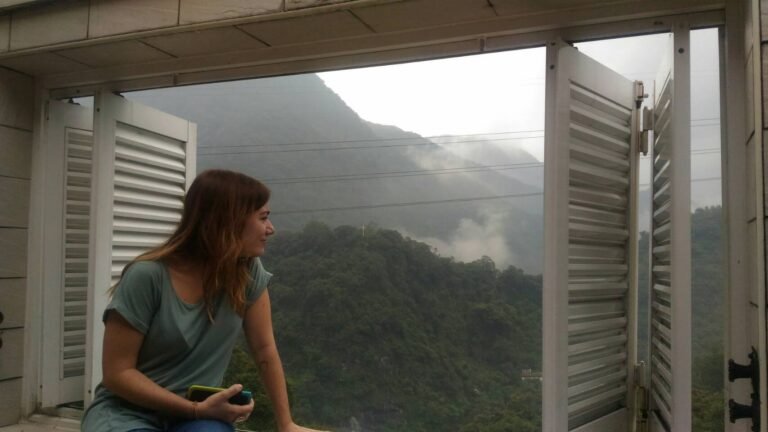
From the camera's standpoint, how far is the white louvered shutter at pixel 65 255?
2.39 m

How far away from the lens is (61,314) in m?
2.42

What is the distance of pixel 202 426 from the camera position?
3.72ft

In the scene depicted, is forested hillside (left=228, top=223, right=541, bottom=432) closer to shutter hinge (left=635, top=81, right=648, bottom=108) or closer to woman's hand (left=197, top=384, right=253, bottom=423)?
shutter hinge (left=635, top=81, right=648, bottom=108)

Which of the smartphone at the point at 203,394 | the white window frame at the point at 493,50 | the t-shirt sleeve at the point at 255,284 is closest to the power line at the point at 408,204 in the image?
the white window frame at the point at 493,50

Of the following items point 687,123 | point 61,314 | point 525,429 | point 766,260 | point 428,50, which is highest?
point 428,50

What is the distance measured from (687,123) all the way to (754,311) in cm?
49

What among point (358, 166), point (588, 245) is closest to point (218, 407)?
point (588, 245)

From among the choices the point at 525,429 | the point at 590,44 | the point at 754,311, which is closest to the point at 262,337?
the point at 525,429

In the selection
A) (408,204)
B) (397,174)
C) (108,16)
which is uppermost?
(108,16)

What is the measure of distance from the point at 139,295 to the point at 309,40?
3.68 ft

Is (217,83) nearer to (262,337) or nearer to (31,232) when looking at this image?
(31,232)

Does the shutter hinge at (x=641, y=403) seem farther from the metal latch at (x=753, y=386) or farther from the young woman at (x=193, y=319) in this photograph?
the young woman at (x=193, y=319)

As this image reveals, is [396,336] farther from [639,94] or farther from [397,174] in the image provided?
[639,94]

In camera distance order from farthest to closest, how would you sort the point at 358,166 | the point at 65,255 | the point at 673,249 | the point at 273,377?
the point at 65,255
the point at 358,166
the point at 673,249
the point at 273,377
